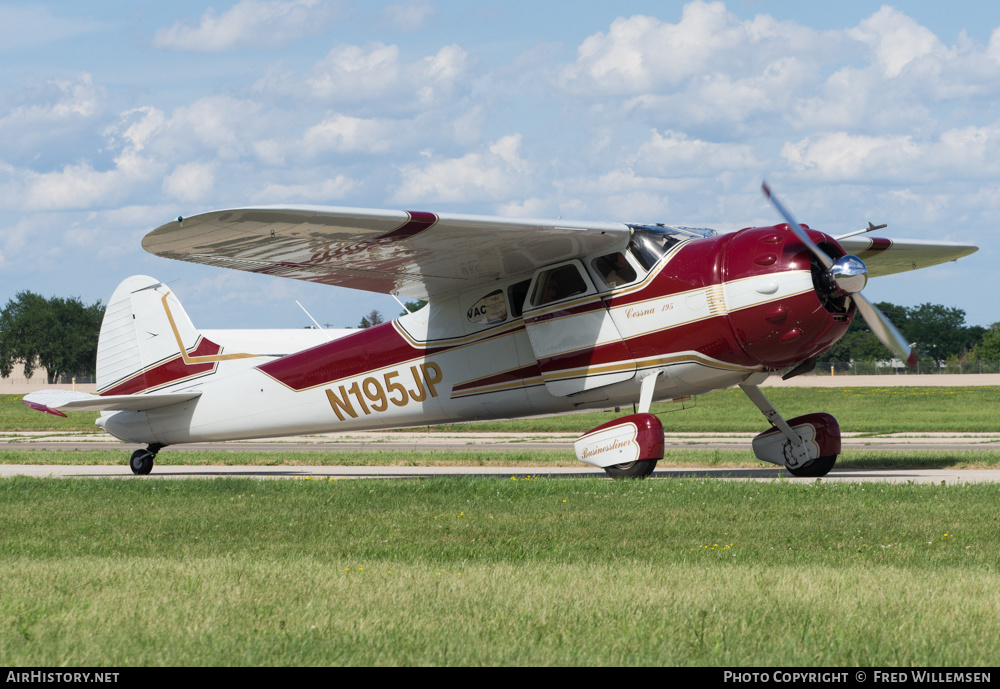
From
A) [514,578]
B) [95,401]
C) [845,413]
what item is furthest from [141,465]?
[845,413]

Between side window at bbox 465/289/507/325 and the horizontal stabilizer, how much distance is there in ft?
18.2

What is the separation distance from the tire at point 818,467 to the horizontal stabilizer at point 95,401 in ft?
32.6

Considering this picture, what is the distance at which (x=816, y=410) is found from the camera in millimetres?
43656

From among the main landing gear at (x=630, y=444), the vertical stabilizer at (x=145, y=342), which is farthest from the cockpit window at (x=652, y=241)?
the vertical stabilizer at (x=145, y=342)

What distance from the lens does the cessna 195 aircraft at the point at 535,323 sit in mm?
12250

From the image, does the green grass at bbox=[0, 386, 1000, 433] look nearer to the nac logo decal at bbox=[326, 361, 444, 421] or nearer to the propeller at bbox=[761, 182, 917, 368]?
the nac logo decal at bbox=[326, 361, 444, 421]

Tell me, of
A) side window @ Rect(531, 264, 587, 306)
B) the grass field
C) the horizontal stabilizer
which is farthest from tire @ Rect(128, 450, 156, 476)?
side window @ Rect(531, 264, 587, 306)

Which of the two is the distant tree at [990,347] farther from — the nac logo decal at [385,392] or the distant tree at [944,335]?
the nac logo decal at [385,392]

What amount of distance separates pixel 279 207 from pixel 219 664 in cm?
716

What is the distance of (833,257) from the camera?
12.4 meters

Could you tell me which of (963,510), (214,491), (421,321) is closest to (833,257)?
(963,510)

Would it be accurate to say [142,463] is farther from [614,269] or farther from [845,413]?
[845,413]

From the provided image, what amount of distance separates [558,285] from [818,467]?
4.66 metres

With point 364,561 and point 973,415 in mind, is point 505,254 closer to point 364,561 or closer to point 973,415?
point 364,561
